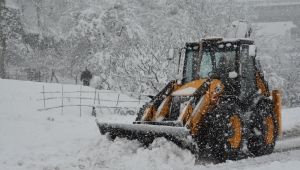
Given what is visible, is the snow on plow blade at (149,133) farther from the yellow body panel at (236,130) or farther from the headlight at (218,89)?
the headlight at (218,89)

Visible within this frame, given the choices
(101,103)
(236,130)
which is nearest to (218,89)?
(236,130)

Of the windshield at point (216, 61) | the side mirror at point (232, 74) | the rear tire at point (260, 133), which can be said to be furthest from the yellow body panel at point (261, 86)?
the side mirror at point (232, 74)

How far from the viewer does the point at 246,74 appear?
8.95 meters

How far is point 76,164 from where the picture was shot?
706cm

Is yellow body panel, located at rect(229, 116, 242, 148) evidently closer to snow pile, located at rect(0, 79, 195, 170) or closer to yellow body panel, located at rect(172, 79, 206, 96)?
yellow body panel, located at rect(172, 79, 206, 96)

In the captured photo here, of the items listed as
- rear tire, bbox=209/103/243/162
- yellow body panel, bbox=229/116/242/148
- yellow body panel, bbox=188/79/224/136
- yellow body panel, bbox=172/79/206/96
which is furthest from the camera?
yellow body panel, bbox=172/79/206/96

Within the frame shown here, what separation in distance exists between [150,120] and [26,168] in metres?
2.82

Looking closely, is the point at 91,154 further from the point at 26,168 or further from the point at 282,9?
the point at 282,9

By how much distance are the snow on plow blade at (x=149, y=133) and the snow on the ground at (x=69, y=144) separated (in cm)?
13

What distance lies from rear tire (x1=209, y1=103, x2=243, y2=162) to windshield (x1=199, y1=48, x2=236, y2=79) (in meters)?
1.09

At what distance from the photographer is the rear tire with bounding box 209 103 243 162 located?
24.1 ft

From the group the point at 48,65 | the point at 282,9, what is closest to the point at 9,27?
the point at 48,65

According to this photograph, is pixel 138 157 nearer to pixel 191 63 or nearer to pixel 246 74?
pixel 191 63

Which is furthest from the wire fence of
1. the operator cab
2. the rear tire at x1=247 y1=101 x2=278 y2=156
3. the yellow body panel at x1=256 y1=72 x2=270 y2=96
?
the rear tire at x1=247 y1=101 x2=278 y2=156
